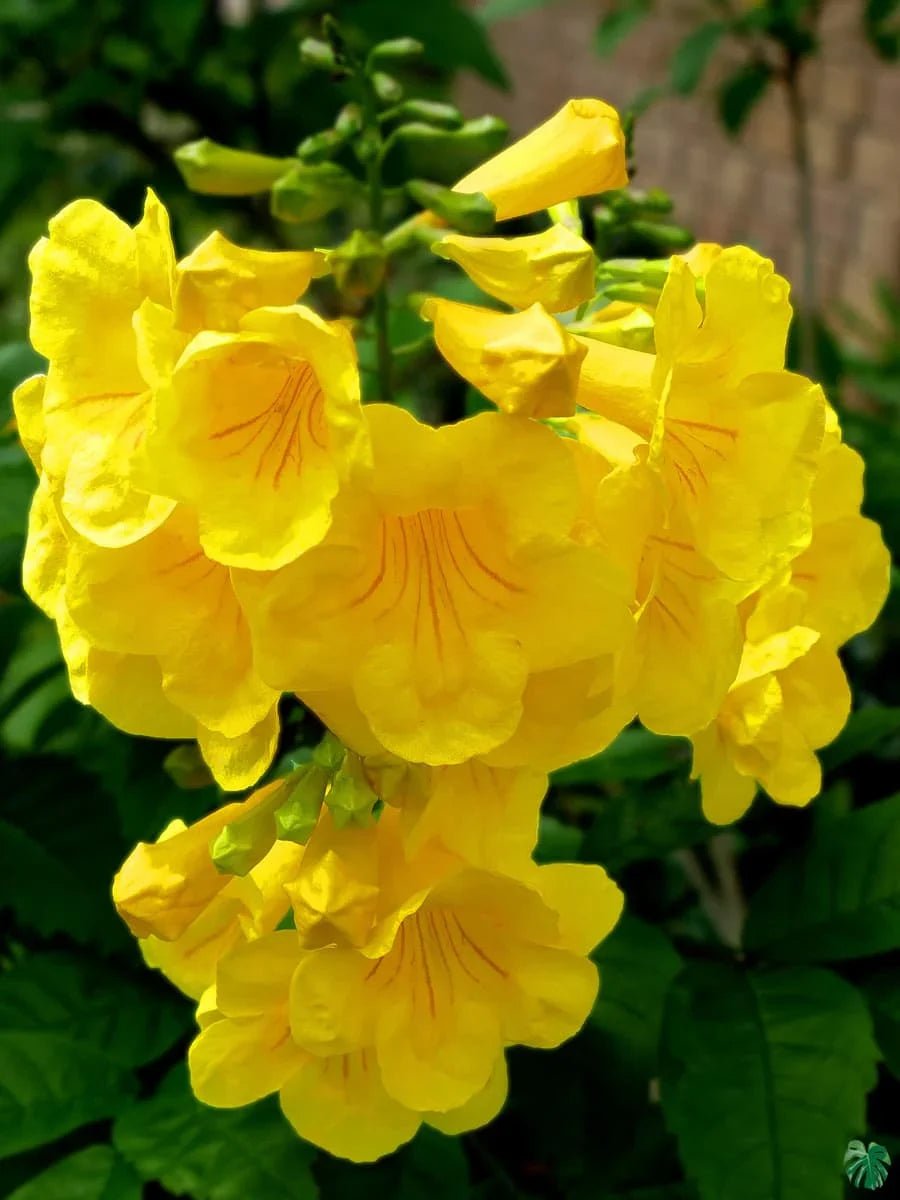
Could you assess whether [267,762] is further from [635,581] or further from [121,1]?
[121,1]

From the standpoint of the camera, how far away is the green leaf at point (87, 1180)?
0.90m

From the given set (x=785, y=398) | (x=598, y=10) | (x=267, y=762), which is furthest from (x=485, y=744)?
(x=598, y=10)

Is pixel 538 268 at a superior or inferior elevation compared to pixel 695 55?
superior

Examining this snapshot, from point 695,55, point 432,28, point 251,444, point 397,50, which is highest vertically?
point 397,50

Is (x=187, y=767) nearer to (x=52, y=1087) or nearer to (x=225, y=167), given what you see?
(x=52, y=1087)

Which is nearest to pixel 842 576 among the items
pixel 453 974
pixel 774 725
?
pixel 774 725

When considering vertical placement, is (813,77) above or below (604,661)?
below

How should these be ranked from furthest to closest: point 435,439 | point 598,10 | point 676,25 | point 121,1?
1. point 598,10
2. point 676,25
3. point 121,1
4. point 435,439

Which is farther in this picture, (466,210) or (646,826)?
(646,826)

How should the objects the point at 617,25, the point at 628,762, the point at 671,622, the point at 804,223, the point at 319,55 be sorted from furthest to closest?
the point at 617,25
the point at 804,223
the point at 628,762
the point at 319,55
the point at 671,622

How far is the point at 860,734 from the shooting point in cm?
114

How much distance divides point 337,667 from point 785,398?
0.31 meters

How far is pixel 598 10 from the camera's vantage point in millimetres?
4703

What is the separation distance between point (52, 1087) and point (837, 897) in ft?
2.24
